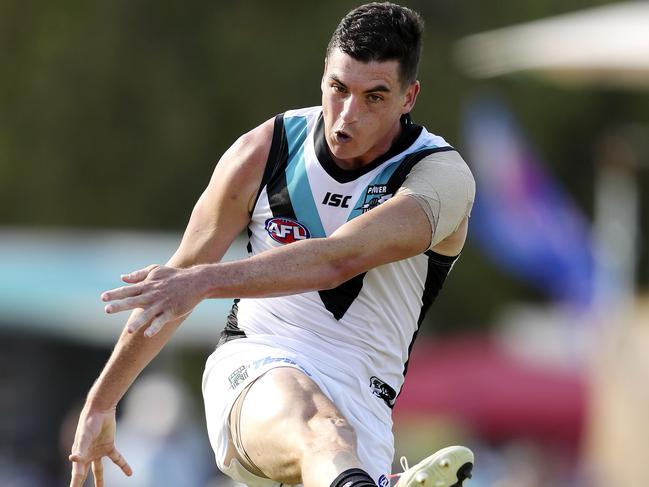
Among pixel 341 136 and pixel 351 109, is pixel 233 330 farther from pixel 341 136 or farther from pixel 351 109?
pixel 351 109

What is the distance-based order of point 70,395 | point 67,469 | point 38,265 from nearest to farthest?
1. point 67,469
2. point 70,395
3. point 38,265

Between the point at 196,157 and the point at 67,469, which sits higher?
the point at 196,157

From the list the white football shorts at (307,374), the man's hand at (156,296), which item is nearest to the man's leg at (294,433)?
the white football shorts at (307,374)

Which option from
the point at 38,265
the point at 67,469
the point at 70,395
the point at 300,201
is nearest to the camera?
the point at 300,201

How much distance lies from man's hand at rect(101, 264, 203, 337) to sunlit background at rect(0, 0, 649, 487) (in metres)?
8.96

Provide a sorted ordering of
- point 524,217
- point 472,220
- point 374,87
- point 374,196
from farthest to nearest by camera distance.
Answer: point 472,220 < point 524,217 < point 374,196 < point 374,87

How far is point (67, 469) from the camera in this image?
57.4 feet

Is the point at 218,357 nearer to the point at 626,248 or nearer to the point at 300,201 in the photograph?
the point at 300,201

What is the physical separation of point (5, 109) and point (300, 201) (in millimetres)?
23584

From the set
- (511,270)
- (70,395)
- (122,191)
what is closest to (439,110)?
(511,270)

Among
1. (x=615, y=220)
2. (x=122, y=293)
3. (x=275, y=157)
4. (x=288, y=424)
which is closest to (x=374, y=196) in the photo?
(x=275, y=157)

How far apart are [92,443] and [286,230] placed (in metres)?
1.36

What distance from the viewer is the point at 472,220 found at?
26969mm

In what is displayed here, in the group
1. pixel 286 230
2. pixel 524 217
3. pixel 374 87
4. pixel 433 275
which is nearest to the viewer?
pixel 374 87
